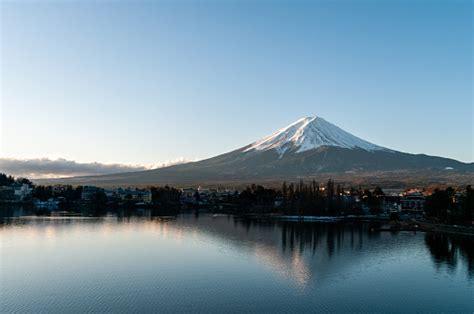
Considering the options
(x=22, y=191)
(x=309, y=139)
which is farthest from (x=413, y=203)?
A: (x=309, y=139)

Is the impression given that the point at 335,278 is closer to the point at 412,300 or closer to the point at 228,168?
the point at 412,300

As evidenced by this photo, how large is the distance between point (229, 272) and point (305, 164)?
45.7 metres

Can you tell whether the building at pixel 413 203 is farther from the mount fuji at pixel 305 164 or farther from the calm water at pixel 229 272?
the mount fuji at pixel 305 164

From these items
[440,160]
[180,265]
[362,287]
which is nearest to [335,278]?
[362,287]

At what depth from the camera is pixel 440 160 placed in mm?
57875

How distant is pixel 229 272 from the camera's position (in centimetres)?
890

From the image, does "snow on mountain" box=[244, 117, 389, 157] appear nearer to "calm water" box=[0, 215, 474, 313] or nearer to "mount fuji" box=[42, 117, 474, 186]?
"mount fuji" box=[42, 117, 474, 186]

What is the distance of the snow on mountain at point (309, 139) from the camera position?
5980 centimetres

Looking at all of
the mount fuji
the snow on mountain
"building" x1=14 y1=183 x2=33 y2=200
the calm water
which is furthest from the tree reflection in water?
the snow on mountain

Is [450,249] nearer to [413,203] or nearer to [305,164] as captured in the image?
[413,203]

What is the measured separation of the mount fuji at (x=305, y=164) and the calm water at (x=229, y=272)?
3351 centimetres

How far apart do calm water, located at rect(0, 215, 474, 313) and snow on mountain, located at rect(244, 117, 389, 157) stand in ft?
148

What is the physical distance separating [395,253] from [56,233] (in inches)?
364

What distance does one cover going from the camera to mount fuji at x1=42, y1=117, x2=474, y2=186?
50375 millimetres
